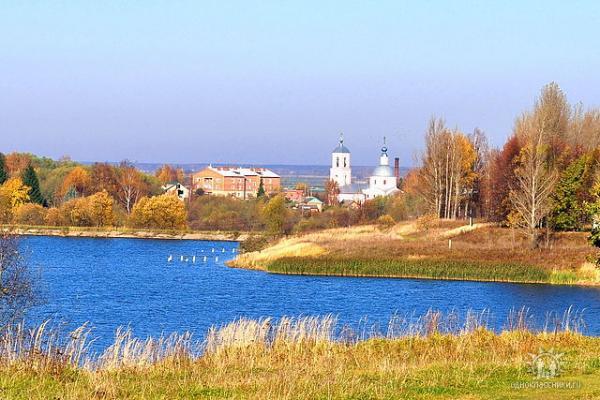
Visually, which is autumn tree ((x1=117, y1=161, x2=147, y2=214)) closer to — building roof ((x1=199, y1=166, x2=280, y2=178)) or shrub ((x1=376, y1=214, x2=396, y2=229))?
building roof ((x1=199, y1=166, x2=280, y2=178))

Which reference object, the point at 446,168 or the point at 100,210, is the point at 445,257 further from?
the point at 100,210

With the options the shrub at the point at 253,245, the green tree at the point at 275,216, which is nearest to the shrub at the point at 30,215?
the green tree at the point at 275,216

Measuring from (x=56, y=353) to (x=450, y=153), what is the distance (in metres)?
51.9

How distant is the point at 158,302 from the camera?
33156mm

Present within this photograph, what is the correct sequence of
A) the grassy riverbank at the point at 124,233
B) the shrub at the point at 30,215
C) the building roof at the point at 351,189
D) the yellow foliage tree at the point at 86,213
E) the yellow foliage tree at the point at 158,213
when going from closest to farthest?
1. the grassy riverbank at the point at 124,233
2. the yellow foliage tree at the point at 158,213
3. the yellow foliage tree at the point at 86,213
4. the shrub at the point at 30,215
5. the building roof at the point at 351,189

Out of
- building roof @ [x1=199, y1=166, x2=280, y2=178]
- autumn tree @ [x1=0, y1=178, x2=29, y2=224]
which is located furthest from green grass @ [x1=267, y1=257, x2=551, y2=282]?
building roof @ [x1=199, y1=166, x2=280, y2=178]

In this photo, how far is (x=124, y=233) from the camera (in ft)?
258

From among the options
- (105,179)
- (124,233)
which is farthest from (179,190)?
(124,233)

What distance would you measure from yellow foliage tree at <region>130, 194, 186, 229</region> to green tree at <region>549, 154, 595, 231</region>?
3782cm

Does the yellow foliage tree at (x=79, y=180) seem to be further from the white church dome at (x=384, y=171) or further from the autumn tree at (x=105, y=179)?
the white church dome at (x=384, y=171)

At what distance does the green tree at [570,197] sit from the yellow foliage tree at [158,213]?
37823 millimetres

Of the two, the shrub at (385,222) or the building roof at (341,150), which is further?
the building roof at (341,150)

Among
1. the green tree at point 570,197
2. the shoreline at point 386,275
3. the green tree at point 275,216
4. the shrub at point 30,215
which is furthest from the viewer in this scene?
Answer: the shrub at point 30,215

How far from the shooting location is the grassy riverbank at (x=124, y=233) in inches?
3056
